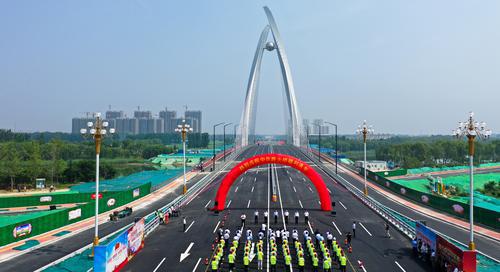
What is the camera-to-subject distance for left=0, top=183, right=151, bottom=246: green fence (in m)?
27.3

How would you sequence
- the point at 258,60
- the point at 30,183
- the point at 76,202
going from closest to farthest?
the point at 76,202 → the point at 30,183 → the point at 258,60

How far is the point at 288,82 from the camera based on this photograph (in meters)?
140

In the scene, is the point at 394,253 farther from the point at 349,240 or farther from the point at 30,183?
the point at 30,183

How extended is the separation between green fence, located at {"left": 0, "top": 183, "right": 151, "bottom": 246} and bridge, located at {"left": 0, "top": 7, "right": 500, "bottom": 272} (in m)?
2.50

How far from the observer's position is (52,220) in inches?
1242

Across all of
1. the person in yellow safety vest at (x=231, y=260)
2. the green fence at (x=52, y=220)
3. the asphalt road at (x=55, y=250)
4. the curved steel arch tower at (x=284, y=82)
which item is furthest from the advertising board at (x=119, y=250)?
the curved steel arch tower at (x=284, y=82)

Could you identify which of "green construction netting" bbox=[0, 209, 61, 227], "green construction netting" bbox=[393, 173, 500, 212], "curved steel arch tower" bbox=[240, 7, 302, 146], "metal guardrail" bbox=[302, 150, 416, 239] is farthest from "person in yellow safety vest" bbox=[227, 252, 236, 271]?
"curved steel arch tower" bbox=[240, 7, 302, 146]

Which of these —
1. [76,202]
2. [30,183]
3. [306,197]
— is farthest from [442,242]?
[30,183]

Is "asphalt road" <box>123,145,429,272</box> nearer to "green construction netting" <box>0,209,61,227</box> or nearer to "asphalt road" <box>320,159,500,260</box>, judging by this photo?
"asphalt road" <box>320,159,500,260</box>

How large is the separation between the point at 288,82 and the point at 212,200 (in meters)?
101

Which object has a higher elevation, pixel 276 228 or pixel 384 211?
pixel 384 211

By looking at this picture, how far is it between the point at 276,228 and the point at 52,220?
19014 mm

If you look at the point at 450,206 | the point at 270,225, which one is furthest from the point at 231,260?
the point at 450,206

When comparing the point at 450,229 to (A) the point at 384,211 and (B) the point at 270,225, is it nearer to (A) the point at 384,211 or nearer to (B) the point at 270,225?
(A) the point at 384,211
